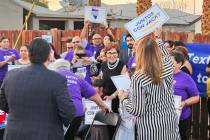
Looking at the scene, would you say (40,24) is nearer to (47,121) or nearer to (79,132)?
(79,132)

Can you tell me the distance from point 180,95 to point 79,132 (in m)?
1.66

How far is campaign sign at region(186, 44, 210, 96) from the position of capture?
30.1 feet

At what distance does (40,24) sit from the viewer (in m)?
32.1

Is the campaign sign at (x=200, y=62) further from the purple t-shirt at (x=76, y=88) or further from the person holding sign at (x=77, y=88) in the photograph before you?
the purple t-shirt at (x=76, y=88)

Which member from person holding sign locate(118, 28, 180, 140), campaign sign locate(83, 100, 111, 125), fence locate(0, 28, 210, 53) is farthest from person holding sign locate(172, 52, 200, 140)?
fence locate(0, 28, 210, 53)

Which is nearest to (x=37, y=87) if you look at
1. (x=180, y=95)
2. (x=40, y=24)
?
(x=180, y=95)

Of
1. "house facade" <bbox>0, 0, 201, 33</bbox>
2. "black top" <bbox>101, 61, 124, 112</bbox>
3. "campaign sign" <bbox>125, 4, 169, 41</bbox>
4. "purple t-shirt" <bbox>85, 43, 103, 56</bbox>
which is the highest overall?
"house facade" <bbox>0, 0, 201, 33</bbox>

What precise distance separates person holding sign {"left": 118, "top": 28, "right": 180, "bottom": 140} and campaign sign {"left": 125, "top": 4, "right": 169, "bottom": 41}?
3.57ft

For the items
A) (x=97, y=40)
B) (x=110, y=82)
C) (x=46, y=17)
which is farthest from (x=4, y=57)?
(x=46, y=17)

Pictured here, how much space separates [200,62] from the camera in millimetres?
9336

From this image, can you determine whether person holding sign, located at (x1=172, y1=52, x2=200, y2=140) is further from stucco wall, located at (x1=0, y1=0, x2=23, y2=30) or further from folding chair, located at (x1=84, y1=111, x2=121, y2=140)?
stucco wall, located at (x1=0, y1=0, x2=23, y2=30)

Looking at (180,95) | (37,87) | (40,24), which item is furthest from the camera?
(40,24)

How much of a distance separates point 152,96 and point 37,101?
3.91 feet

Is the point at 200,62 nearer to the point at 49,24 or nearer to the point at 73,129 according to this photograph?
the point at 73,129
